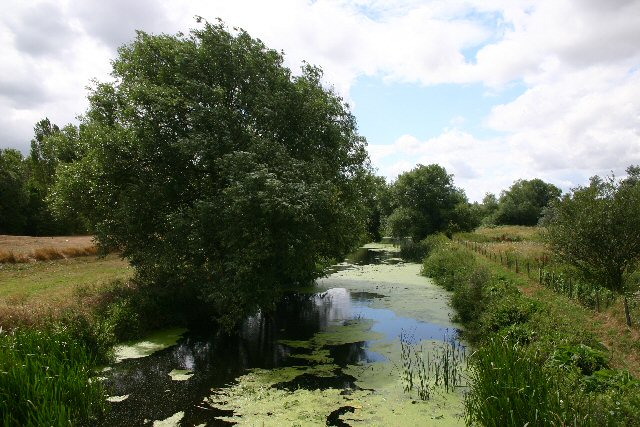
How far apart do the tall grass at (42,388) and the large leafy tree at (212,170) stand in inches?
256

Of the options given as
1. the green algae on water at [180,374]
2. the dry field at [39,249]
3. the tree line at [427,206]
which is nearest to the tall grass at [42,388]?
the green algae on water at [180,374]

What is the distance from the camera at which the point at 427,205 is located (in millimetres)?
67438

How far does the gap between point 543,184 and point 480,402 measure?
11415cm

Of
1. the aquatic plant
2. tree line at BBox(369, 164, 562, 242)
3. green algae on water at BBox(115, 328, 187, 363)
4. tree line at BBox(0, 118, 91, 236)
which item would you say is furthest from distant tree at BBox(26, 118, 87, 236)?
tree line at BBox(369, 164, 562, 242)

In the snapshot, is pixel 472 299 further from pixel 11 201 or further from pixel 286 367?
pixel 11 201

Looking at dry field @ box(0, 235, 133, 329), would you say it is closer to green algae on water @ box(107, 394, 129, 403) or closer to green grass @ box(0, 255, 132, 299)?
green grass @ box(0, 255, 132, 299)

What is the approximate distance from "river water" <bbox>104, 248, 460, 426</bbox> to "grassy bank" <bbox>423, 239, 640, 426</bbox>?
1.90 metres

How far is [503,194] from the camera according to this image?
114250mm

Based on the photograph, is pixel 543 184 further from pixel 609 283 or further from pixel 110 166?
pixel 110 166

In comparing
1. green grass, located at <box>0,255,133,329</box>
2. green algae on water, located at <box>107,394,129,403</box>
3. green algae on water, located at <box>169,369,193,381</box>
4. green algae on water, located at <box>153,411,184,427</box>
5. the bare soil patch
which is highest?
the bare soil patch

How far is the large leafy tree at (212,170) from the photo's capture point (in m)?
17.2

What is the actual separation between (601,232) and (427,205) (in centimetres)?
4965

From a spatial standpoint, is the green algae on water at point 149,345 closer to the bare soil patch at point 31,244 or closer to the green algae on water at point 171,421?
the green algae on water at point 171,421

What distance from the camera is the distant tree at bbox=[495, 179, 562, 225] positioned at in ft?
307
